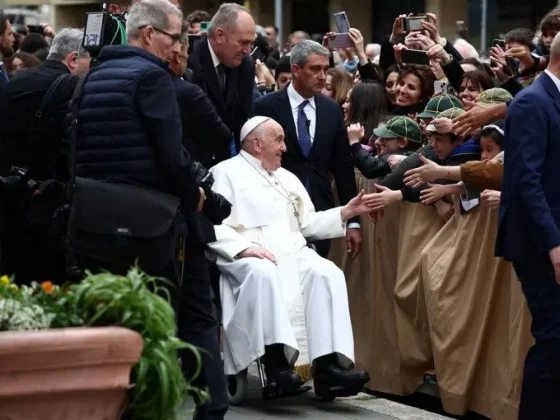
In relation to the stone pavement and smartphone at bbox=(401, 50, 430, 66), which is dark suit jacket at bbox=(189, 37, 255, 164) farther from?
the stone pavement

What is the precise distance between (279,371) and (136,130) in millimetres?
2253

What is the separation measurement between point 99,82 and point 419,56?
3786 mm

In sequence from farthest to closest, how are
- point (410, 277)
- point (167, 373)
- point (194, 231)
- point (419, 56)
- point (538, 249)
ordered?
1. point (419, 56)
2. point (410, 277)
3. point (194, 231)
4. point (538, 249)
5. point (167, 373)

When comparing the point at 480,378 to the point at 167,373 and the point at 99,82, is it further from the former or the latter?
the point at 167,373

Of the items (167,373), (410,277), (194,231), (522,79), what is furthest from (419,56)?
(167,373)

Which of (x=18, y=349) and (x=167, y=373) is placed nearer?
(x=18, y=349)

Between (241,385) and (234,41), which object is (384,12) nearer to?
(234,41)

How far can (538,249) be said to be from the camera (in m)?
6.78

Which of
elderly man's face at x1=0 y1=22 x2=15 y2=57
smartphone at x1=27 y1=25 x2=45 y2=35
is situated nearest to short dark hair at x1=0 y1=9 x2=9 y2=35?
elderly man's face at x1=0 y1=22 x2=15 y2=57

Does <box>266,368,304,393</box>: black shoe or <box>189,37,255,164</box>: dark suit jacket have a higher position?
<box>189,37,255,164</box>: dark suit jacket

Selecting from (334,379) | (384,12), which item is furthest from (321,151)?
(384,12)

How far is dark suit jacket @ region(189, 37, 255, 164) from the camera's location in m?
9.13

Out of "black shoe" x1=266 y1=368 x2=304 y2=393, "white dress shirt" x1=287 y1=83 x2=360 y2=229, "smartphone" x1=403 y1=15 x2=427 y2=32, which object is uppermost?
"smartphone" x1=403 y1=15 x2=427 y2=32

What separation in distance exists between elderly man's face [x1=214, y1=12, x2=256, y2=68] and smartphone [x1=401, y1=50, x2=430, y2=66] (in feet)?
4.63
